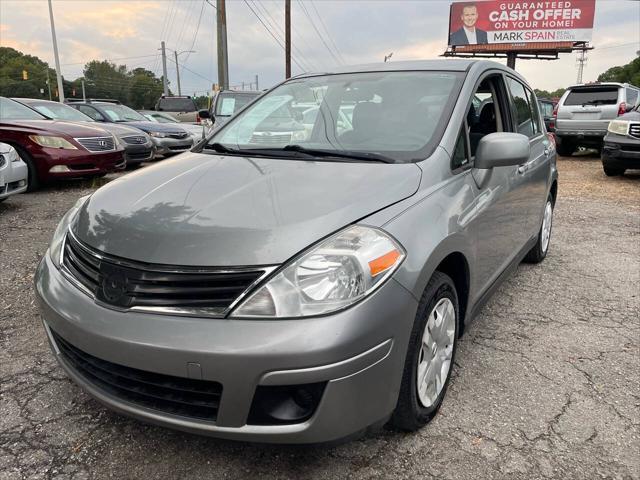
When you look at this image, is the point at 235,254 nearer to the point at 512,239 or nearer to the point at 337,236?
the point at 337,236

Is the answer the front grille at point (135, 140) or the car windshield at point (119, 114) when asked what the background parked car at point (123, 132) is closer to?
the front grille at point (135, 140)

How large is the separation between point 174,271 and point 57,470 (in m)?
0.95

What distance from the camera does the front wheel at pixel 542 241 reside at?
14.5 feet

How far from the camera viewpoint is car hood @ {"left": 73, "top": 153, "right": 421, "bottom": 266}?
69.4 inches

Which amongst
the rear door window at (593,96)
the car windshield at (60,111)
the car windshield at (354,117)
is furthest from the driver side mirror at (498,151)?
the rear door window at (593,96)

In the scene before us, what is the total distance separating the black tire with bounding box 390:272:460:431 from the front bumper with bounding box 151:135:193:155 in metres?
9.41

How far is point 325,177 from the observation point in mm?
2211

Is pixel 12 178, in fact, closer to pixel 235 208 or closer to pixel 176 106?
pixel 235 208

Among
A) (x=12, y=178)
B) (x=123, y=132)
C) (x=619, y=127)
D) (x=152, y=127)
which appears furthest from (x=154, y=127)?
(x=619, y=127)

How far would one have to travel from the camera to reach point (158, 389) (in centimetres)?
177

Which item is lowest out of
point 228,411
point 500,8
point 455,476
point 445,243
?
point 455,476

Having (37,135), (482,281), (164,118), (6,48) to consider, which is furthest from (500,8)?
(6,48)

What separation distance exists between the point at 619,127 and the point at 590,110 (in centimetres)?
368

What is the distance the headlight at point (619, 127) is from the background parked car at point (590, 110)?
10.8 feet
